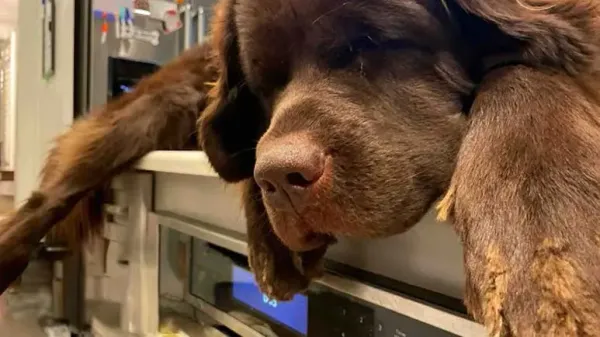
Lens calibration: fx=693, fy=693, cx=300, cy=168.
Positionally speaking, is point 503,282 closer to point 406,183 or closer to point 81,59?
point 406,183

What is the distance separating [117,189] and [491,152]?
1075 mm

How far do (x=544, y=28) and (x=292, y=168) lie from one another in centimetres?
21

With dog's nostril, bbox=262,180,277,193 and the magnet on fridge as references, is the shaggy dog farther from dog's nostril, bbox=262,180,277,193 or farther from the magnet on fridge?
the magnet on fridge

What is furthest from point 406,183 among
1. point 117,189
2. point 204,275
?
point 117,189

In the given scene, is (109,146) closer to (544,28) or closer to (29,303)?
(29,303)

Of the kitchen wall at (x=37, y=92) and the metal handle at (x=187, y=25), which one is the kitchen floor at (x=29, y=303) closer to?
the kitchen wall at (x=37, y=92)

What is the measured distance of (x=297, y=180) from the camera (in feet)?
1.70

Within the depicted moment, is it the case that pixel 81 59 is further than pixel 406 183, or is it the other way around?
pixel 81 59

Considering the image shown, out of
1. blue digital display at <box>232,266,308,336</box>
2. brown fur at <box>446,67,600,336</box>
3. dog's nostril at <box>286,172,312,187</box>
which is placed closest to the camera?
brown fur at <box>446,67,600,336</box>

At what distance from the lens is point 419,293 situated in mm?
653

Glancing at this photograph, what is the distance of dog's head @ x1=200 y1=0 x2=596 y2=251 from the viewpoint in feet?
1.70

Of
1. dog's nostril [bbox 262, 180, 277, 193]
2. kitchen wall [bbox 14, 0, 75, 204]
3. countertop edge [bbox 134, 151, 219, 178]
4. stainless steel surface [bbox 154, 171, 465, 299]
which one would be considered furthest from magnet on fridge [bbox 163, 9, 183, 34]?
dog's nostril [bbox 262, 180, 277, 193]

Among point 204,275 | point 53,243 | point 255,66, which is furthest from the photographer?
point 53,243

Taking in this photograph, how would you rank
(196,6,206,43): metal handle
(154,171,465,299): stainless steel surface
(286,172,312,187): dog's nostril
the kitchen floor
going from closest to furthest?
(286,172,312,187): dog's nostril < (154,171,465,299): stainless steel surface < the kitchen floor < (196,6,206,43): metal handle
